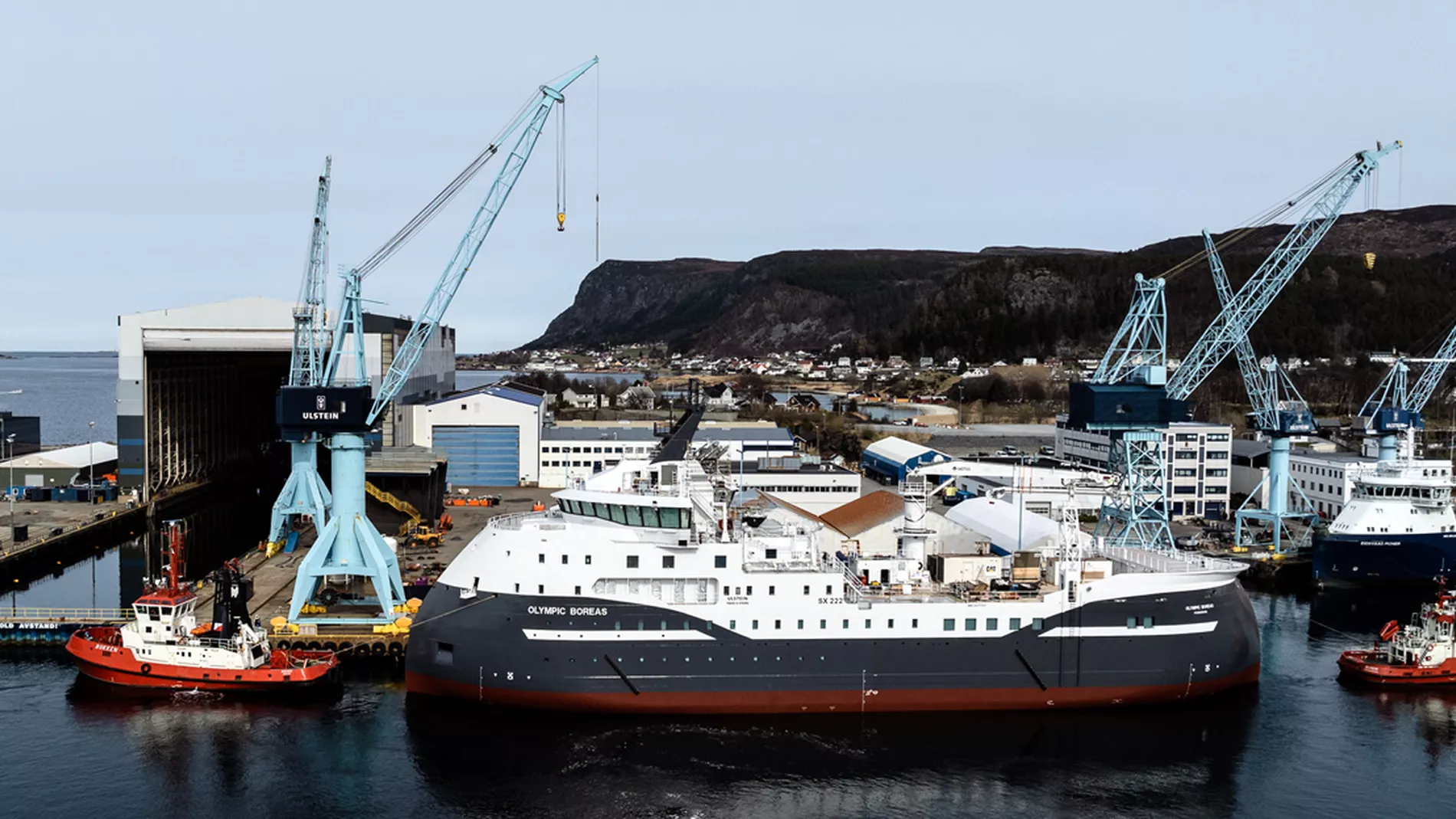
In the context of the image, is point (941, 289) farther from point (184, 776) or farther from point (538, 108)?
point (184, 776)

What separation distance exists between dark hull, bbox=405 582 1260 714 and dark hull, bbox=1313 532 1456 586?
47.6 ft

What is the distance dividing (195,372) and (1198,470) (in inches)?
1969

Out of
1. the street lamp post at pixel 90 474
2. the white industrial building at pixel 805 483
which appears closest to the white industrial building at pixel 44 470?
the street lamp post at pixel 90 474

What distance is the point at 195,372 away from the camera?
55.6 meters

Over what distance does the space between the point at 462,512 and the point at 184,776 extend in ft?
87.5

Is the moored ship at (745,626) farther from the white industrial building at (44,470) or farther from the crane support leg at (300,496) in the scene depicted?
the white industrial building at (44,470)

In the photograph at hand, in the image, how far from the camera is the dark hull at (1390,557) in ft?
113

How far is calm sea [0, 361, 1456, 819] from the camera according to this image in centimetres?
1900

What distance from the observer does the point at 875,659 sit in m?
22.7

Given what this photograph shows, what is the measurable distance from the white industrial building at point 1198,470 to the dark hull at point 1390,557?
11117 mm

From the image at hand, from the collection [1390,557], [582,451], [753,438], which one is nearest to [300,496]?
[582,451]

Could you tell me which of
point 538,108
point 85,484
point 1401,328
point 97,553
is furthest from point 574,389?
point 1401,328

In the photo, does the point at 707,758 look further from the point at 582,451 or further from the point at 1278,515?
the point at 582,451

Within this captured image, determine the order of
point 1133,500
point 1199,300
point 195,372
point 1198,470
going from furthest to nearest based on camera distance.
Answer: point 1199,300, point 195,372, point 1198,470, point 1133,500
